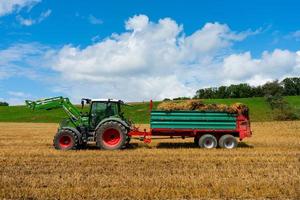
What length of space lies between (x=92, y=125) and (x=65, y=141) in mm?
1168

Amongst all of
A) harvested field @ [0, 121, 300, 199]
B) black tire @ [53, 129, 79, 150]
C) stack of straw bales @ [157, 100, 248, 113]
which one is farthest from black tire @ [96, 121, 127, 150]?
stack of straw bales @ [157, 100, 248, 113]

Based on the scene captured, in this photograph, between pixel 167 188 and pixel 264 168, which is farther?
pixel 264 168

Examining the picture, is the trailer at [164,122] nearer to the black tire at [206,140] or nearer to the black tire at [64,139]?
the black tire at [206,140]

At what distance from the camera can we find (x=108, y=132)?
16141 millimetres

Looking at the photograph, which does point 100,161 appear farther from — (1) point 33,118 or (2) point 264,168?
(1) point 33,118

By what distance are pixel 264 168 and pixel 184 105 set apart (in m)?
6.07

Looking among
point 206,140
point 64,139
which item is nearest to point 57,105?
point 64,139

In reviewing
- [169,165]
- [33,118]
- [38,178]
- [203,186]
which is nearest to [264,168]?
[169,165]

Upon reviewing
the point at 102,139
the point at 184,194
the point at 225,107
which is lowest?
the point at 184,194

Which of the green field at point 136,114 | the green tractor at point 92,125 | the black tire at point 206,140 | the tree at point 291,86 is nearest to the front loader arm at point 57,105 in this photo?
the green tractor at point 92,125

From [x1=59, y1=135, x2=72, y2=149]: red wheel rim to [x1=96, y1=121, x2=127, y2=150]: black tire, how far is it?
1.04 m

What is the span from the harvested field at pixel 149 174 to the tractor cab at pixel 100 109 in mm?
1806

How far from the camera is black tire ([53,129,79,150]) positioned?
1586 centimetres

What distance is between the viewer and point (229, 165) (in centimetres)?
1173
